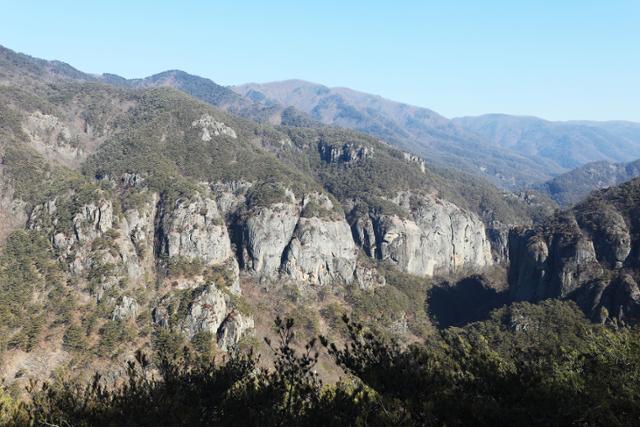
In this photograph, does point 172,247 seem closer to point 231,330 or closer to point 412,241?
point 231,330

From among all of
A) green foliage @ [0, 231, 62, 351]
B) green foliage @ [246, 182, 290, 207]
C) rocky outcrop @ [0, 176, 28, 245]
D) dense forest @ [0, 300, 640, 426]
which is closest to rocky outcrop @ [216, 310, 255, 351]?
green foliage @ [0, 231, 62, 351]

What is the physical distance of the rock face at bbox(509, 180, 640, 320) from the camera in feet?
369

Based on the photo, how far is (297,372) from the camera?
82.6 ft

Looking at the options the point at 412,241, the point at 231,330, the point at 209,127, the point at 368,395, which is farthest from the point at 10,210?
the point at 412,241

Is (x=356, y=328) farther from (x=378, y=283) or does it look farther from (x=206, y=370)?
(x=378, y=283)

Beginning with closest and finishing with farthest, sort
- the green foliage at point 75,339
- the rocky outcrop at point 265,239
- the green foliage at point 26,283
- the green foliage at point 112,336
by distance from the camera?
the green foliage at point 26,283 → the green foliage at point 75,339 → the green foliage at point 112,336 → the rocky outcrop at point 265,239

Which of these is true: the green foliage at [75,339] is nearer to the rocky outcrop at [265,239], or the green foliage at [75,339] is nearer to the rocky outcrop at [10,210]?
the rocky outcrop at [10,210]

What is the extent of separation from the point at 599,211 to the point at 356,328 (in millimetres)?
140452

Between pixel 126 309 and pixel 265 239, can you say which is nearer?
pixel 126 309

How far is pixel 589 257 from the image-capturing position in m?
129

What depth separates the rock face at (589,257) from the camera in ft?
369

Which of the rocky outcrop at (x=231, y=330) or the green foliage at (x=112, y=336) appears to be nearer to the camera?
the green foliage at (x=112, y=336)

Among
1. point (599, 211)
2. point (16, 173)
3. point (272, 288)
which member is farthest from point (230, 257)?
point (599, 211)

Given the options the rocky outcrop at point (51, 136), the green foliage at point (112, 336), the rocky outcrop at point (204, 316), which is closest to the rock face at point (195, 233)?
the rocky outcrop at point (204, 316)
